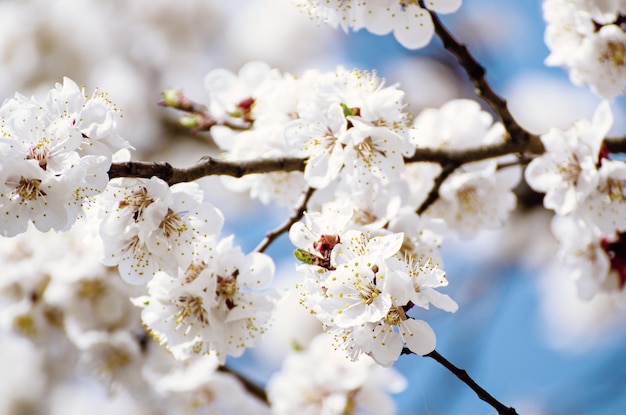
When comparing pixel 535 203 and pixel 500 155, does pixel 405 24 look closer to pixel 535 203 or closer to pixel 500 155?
pixel 500 155

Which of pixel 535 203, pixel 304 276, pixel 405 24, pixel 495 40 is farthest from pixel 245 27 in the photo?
pixel 304 276

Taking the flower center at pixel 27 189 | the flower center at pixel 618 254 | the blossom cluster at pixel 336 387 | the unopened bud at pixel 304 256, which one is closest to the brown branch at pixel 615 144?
the flower center at pixel 618 254

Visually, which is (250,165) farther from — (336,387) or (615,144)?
(336,387)

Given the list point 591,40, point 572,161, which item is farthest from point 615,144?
point 591,40

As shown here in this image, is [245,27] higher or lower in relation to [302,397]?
lower

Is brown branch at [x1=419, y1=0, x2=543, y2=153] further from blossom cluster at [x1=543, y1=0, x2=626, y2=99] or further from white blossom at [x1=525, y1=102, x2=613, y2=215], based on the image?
blossom cluster at [x1=543, y1=0, x2=626, y2=99]

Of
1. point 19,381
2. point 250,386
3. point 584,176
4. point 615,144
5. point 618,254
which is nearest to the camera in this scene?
point 584,176
